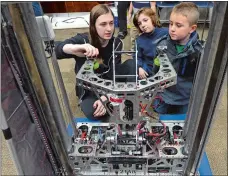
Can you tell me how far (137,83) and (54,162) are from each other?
514mm

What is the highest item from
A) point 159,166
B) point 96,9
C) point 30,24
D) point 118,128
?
point 30,24

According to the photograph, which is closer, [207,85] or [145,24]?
[207,85]

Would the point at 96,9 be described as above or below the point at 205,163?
above

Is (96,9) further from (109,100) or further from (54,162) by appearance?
(54,162)

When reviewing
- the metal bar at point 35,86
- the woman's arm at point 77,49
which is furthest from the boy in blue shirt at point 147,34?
the metal bar at point 35,86

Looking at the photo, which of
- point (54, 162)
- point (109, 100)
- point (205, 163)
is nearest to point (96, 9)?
point (109, 100)

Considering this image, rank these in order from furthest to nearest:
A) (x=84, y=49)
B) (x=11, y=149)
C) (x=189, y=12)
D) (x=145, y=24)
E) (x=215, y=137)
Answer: (x=145, y=24)
(x=215, y=137)
(x=189, y=12)
(x=84, y=49)
(x=11, y=149)

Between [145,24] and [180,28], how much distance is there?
0.33m

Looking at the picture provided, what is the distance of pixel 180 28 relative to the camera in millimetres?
1327

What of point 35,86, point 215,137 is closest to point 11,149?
point 35,86

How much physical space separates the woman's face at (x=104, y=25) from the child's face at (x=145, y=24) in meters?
0.33

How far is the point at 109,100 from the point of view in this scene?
90 centimetres

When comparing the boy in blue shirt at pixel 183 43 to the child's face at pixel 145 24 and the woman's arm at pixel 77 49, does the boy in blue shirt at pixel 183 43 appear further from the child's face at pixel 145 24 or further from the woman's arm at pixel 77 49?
the woman's arm at pixel 77 49

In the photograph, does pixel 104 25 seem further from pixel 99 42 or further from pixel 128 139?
pixel 128 139
